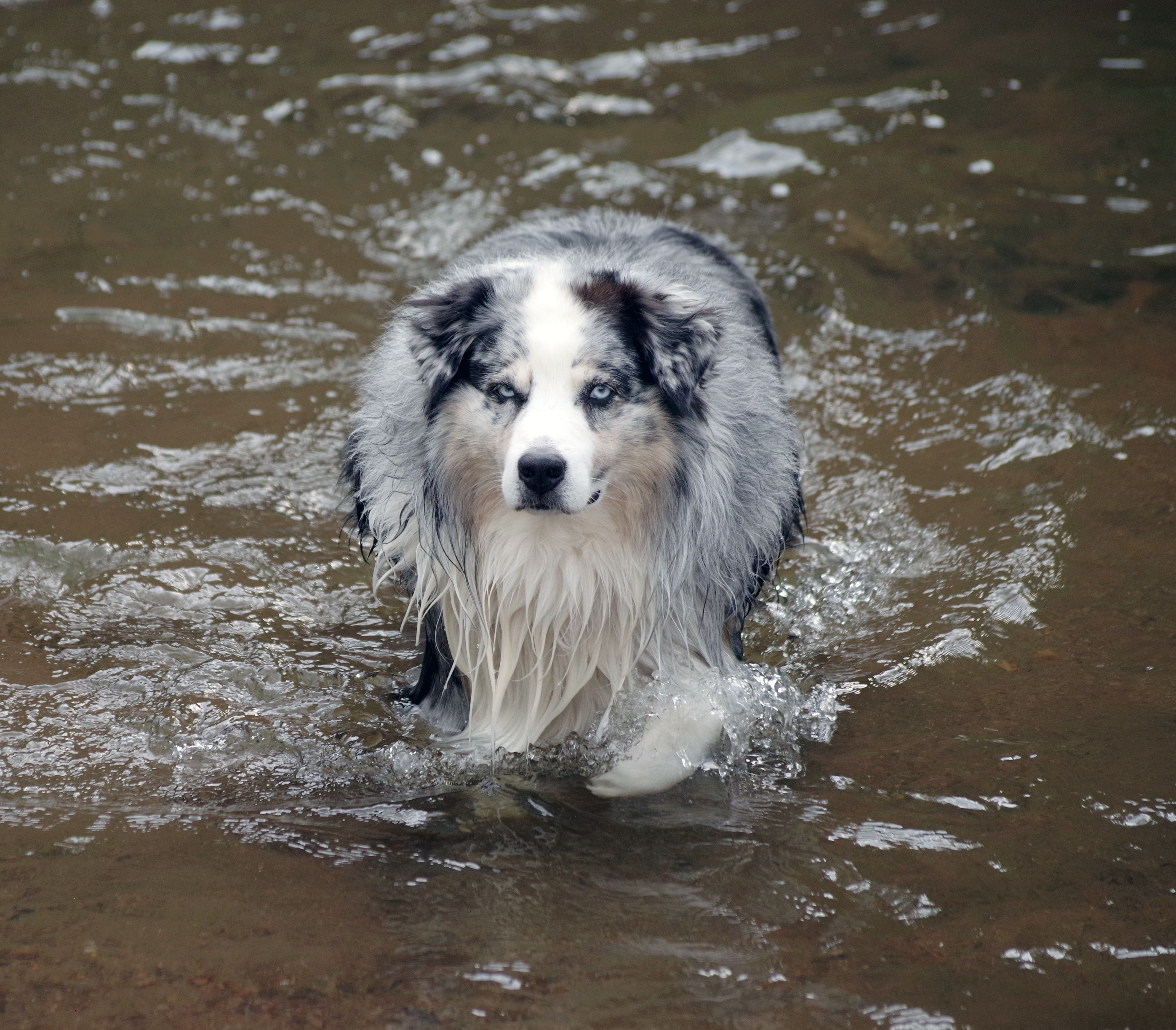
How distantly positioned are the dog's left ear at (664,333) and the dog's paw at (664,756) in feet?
2.79

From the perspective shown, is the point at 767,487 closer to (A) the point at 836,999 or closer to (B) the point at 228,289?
(A) the point at 836,999

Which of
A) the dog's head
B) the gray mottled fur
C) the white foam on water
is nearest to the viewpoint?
the dog's head

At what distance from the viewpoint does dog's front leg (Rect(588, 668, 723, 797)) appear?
3236 millimetres

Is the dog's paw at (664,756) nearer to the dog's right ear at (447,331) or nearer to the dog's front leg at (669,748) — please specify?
the dog's front leg at (669,748)

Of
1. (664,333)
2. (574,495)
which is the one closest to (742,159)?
(664,333)

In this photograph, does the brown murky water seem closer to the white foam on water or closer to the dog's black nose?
the white foam on water

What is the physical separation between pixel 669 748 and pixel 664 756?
0.09 ft

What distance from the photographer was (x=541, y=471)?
290cm

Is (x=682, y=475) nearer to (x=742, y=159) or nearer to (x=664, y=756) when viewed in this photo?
(x=664, y=756)

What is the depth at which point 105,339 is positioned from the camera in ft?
17.9

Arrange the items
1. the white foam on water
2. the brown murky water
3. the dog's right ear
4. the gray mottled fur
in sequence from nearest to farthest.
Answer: the brown murky water
the dog's right ear
the gray mottled fur
the white foam on water

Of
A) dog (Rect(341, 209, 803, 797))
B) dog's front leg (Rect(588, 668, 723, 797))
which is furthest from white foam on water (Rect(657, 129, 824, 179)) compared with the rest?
dog's front leg (Rect(588, 668, 723, 797))

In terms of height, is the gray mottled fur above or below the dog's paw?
above

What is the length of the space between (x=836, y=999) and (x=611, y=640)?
1.25 meters
